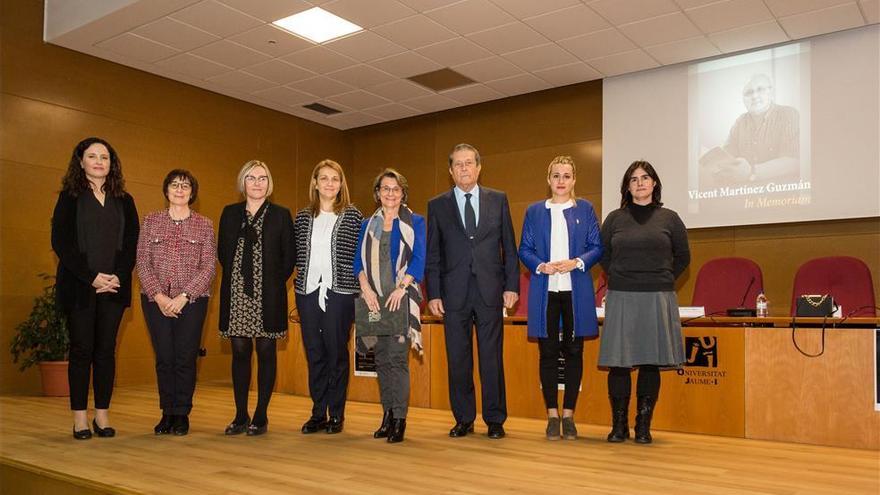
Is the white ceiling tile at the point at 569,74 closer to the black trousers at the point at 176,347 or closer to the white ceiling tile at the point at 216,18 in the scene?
the white ceiling tile at the point at 216,18

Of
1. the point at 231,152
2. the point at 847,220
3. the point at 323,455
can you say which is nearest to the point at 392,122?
the point at 231,152

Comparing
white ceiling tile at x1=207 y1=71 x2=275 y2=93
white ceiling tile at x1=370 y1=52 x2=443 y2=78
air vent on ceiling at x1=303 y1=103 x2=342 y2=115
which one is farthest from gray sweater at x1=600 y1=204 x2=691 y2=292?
air vent on ceiling at x1=303 y1=103 x2=342 y2=115

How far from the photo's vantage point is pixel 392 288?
3480mm

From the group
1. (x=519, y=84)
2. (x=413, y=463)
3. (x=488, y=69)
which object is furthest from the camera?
(x=519, y=84)

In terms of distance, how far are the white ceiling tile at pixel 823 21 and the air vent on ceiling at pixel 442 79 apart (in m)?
2.88

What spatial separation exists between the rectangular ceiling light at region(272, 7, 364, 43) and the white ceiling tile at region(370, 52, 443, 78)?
67 cm

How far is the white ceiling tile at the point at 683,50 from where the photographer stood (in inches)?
238

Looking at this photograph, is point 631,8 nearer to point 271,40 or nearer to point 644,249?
point 644,249

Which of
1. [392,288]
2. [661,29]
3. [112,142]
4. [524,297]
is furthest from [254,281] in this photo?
[661,29]

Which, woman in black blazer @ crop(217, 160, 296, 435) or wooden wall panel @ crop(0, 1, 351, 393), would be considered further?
wooden wall panel @ crop(0, 1, 351, 393)

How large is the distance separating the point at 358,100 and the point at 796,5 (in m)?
4.34

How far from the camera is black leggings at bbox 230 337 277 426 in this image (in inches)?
142

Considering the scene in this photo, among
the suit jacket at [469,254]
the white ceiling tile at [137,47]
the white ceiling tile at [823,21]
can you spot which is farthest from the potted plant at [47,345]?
the white ceiling tile at [823,21]

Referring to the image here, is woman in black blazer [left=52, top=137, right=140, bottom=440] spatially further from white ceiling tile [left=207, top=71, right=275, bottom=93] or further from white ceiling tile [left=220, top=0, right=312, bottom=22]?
white ceiling tile [left=207, top=71, right=275, bottom=93]
